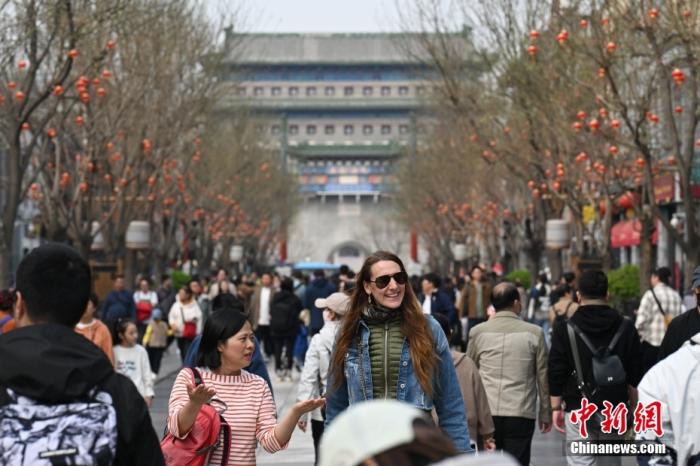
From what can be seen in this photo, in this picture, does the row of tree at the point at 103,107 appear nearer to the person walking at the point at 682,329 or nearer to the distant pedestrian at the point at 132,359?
the distant pedestrian at the point at 132,359

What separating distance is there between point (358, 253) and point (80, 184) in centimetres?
8863

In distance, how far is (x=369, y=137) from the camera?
414 ft

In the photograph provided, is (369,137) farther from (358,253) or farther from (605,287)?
(605,287)

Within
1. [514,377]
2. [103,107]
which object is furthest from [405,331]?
[103,107]

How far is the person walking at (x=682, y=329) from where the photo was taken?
8.99 meters

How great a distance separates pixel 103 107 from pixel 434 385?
78.3 ft

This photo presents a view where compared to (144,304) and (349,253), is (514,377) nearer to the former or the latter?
(144,304)

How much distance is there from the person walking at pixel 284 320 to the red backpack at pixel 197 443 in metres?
17.6

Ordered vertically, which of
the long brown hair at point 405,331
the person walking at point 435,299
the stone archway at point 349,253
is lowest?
the stone archway at point 349,253

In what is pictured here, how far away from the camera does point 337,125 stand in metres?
126

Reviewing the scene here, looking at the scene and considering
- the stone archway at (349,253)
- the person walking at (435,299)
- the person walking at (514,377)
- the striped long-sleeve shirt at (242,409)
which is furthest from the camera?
the stone archway at (349,253)

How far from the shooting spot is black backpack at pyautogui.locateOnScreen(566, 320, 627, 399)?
9250 millimetres
